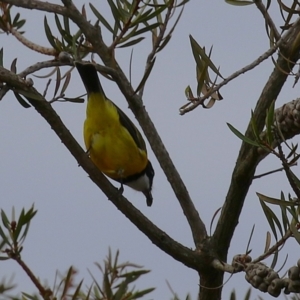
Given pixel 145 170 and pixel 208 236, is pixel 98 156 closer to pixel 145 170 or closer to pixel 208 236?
pixel 145 170

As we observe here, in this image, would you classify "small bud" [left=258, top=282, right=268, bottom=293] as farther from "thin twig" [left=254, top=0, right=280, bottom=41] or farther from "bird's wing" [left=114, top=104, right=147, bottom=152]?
"bird's wing" [left=114, top=104, right=147, bottom=152]

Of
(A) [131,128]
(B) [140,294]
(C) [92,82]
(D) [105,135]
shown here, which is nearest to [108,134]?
(D) [105,135]

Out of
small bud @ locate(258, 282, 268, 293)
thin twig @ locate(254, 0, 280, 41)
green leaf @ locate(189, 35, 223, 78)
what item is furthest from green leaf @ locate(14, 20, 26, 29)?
small bud @ locate(258, 282, 268, 293)

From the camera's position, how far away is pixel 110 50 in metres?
1.84

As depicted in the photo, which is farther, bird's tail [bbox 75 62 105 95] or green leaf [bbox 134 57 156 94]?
bird's tail [bbox 75 62 105 95]

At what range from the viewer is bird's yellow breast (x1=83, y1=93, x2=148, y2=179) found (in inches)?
135

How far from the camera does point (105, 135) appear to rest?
3.51 metres

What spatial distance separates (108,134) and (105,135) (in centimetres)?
2

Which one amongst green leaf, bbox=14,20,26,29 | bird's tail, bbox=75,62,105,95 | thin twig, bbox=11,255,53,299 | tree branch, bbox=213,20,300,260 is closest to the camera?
thin twig, bbox=11,255,53,299

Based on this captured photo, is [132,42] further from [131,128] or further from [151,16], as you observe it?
[131,128]

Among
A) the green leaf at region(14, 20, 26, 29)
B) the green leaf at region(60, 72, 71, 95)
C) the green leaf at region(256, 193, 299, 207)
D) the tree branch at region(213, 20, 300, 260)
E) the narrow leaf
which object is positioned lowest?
the green leaf at region(256, 193, 299, 207)

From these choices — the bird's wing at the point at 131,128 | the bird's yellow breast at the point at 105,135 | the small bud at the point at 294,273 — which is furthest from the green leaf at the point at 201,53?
the bird's wing at the point at 131,128

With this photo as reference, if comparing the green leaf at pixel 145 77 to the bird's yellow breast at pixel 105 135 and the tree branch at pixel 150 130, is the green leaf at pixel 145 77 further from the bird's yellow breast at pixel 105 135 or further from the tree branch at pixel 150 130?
the bird's yellow breast at pixel 105 135

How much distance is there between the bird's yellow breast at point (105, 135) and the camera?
135 inches
